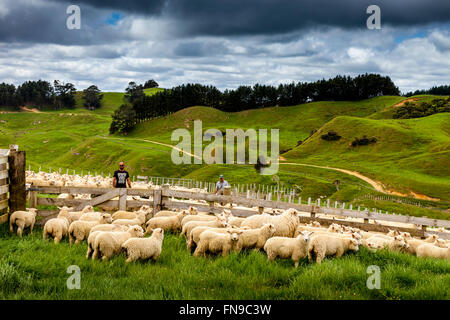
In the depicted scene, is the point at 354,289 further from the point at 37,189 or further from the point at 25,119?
the point at 25,119

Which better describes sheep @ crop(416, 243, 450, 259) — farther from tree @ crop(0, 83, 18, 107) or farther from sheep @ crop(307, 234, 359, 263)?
tree @ crop(0, 83, 18, 107)

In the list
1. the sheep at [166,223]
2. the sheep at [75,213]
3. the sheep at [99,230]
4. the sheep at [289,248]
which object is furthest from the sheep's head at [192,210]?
the sheep at [289,248]

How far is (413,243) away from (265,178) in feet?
140

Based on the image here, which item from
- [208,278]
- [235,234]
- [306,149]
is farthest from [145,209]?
[306,149]

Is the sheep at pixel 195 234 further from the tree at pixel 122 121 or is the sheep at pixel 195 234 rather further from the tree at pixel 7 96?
the tree at pixel 7 96

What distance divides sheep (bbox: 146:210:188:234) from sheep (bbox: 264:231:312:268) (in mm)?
4747

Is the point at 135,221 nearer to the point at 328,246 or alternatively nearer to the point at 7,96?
the point at 328,246

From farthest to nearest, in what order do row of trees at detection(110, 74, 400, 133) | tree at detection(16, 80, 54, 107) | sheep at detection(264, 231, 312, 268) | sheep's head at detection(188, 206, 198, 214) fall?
1. tree at detection(16, 80, 54, 107)
2. row of trees at detection(110, 74, 400, 133)
3. sheep's head at detection(188, 206, 198, 214)
4. sheep at detection(264, 231, 312, 268)

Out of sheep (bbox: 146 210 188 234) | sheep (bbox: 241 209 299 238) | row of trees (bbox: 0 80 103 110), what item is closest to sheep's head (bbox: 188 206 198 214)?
sheep (bbox: 146 210 188 234)

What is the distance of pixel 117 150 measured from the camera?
85750 mm

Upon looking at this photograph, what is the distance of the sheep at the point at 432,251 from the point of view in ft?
40.9

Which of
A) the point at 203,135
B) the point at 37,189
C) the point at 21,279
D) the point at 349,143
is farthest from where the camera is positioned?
the point at 203,135

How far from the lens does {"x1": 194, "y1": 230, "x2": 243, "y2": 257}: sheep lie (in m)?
10.2
